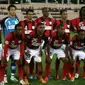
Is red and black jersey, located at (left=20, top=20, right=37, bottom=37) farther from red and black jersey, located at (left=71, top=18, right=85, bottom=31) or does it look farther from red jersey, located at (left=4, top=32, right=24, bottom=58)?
red and black jersey, located at (left=71, top=18, right=85, bottom=31)

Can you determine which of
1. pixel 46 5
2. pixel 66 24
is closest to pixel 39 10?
pixel 46 5

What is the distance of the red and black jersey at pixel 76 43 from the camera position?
24.5ft

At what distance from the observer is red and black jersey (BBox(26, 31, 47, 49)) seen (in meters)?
7.10

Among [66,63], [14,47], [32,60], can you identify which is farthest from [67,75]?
[14,47]

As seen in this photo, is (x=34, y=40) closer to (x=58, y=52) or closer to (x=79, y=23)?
(x=58, y=52)

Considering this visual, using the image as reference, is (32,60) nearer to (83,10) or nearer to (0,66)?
(0,66)

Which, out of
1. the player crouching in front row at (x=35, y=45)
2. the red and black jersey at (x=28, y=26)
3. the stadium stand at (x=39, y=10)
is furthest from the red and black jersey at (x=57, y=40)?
the stadium stand at (x=39, y=10)

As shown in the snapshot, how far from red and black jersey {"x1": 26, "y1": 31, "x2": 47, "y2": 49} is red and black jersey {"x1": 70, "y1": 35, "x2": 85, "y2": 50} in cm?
75

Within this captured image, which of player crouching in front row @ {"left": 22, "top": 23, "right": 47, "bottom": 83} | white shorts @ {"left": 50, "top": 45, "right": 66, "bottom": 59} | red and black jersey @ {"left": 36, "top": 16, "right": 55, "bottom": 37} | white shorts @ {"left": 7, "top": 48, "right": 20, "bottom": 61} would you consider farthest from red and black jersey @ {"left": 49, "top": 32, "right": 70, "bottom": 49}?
white shorts @ {"left": 7, "top": 48, "right": 20, "bottom": 61}

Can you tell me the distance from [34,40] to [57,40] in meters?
0.60

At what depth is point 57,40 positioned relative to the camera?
292 inches

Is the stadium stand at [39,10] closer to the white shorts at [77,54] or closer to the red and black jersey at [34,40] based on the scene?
the white shorts at [77,54]

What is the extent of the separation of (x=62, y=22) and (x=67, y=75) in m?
1.33

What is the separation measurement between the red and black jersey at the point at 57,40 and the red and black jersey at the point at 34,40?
301 millimetres
